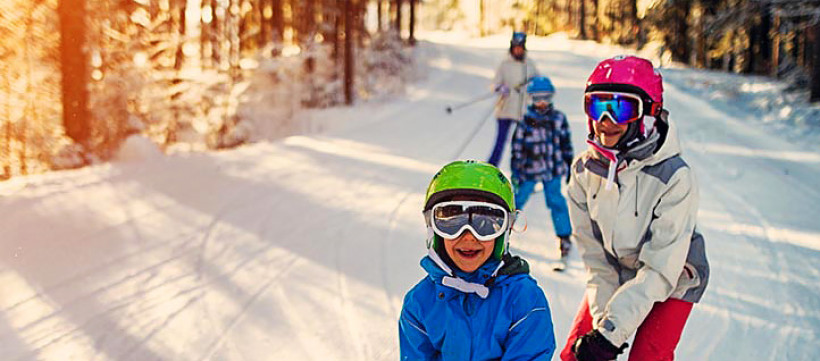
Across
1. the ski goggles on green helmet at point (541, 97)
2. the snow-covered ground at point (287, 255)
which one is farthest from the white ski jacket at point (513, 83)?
the ski goggles on green helmet at point (541, 97)

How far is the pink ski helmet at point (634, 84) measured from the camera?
3.20 metres

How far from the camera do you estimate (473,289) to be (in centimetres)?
268

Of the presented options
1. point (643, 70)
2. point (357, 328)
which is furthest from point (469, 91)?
point (643, 70)

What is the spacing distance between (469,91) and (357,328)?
19727mm

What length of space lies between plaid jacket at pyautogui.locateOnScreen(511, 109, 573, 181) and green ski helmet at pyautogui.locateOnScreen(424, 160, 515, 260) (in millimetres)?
4983

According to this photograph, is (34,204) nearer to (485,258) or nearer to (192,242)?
(192,242)

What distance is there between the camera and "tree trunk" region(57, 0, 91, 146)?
1340cm

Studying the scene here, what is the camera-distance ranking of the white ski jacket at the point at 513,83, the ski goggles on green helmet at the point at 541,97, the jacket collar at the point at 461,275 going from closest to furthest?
the jacket collar at the point at 461,275 → the ski goggles on green helmet at the point at 541,97 → the white ski jacket at the point at 513,83

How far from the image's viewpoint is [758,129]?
49.7ft

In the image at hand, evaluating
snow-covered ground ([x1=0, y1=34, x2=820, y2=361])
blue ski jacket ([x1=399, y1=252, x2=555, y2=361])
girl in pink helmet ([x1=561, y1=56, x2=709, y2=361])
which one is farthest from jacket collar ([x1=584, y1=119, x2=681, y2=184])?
snow-covered ground ([x1=0, y1=34, x2=820, y2=361])

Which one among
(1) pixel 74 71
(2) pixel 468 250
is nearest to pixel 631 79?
(2) pixel 468 250

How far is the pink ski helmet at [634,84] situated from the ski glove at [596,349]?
0.80 meters

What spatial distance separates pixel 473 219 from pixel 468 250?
0.13 metres

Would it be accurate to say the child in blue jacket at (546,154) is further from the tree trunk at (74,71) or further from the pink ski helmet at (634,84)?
the tree trunk at (74,71)
